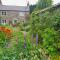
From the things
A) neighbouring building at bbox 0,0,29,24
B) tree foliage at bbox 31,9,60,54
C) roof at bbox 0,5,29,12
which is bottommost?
tree foliage at bbox 31,9,60,54

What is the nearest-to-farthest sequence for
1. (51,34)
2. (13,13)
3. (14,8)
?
(51,34) → (13,13) → (14,8)

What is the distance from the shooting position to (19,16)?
169ft

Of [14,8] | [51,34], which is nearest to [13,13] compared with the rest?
[14,8]

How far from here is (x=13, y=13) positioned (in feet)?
165

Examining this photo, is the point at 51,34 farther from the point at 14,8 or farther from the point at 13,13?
the point at 14,8

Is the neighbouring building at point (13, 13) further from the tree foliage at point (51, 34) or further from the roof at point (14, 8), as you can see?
the tree foliage at point (51, 34)

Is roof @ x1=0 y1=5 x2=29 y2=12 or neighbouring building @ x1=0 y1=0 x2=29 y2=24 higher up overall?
roof @ x1=0 y1=5 x2=29 y2=12

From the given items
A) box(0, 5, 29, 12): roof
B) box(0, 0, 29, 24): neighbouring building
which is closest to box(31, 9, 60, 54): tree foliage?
box(0, 0, 29, 24): neighbouring building

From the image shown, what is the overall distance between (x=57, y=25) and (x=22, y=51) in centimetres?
680

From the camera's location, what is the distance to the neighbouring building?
49.0m

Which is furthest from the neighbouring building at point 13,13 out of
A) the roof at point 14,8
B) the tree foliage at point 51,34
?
the tree foliage at point 51,34

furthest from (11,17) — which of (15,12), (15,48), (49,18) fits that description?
(15,48)

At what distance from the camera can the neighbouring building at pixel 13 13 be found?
4905cm

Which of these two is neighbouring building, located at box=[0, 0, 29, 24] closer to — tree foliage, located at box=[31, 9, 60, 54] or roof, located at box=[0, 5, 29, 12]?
roof, located at box=[0, 5, 29, 12]
